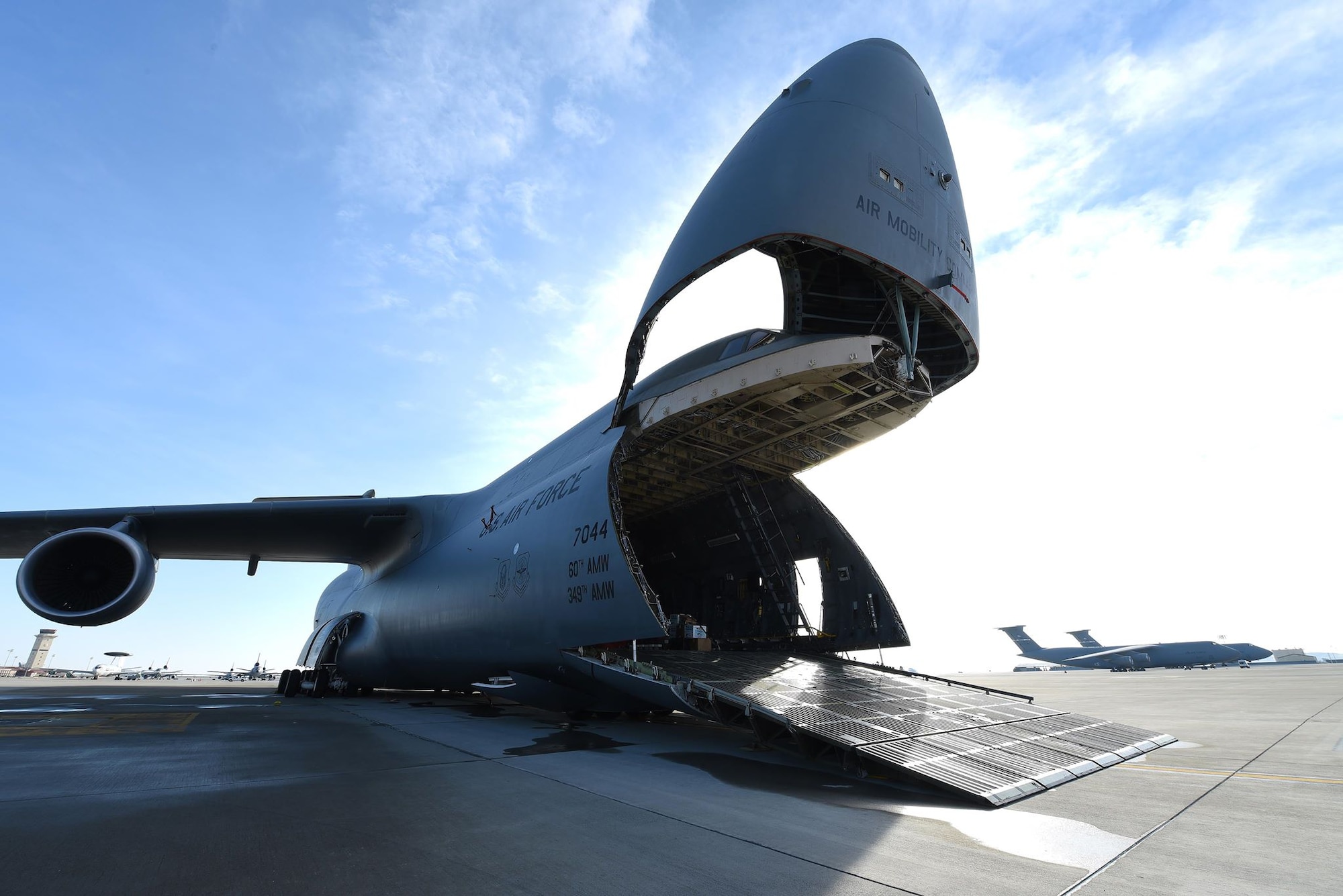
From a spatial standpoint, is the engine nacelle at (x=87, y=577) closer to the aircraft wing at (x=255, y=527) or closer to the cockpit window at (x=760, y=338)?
the aircraft wing at (x=255, y=527)

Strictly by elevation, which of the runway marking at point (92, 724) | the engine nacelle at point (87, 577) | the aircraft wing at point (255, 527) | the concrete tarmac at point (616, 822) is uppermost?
the aircraft wing at point (255, 527)

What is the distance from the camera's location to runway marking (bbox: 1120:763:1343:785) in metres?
5.34

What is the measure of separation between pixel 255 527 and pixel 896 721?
567 inches

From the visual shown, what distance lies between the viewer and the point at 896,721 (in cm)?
691

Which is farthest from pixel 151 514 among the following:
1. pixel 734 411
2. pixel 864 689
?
pixel 864 689

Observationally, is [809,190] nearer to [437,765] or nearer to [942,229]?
[942,229]

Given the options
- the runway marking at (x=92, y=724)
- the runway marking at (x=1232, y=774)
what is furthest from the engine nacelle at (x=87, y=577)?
the runway marking at (x=1232, y=774)

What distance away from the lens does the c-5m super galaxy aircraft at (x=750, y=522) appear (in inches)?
298

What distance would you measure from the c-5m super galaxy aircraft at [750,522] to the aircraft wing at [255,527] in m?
0.08

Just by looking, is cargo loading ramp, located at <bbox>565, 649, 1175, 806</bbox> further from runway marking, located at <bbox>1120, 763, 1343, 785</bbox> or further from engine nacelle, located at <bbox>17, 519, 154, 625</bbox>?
engine nacelle, located at <bbox>17, 519, 154, 625</bbox>

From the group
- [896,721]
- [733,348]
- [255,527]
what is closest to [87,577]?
[255,527]

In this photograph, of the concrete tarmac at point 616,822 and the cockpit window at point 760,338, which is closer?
the concrete tarmac at point 616,822

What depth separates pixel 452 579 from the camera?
13.4 meters

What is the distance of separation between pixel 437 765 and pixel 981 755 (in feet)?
16.4
